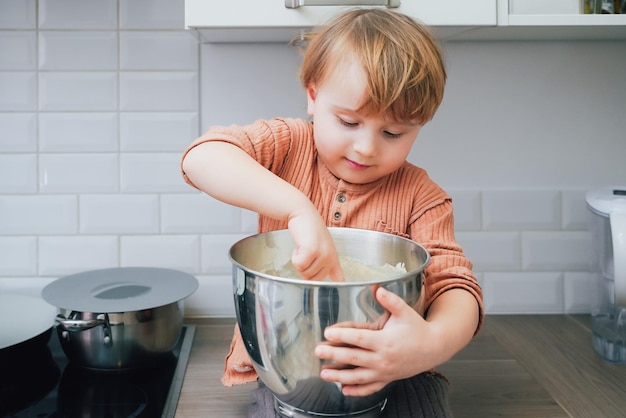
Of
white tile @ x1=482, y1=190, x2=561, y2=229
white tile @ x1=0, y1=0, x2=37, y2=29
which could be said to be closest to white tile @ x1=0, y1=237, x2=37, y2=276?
white tile @ x1=0, y1=0, x2=37, y2=29

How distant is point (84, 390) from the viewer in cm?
86

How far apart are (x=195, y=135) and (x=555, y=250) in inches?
30.6

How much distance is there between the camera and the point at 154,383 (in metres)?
0.88

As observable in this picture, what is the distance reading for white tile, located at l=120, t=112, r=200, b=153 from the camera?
3.63 feet

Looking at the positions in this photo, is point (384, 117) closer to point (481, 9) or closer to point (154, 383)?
point (481, 9)

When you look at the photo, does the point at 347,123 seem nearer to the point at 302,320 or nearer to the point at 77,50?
the point at 302,320

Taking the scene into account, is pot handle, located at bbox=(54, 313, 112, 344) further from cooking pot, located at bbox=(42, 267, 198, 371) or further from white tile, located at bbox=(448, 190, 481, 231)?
white tile, located at bbox=(448, 190, 481, 231)

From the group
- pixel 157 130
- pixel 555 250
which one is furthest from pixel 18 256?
pixel 555 250

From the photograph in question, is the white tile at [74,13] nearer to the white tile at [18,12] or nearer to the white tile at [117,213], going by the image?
the white tile at [18,12]

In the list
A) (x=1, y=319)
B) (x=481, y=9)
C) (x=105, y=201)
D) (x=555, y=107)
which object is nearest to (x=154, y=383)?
(x=1, y=319)

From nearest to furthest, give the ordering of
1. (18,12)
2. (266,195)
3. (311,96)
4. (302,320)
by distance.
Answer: (302,320)
(266,195)
(311,96)
(18,12)

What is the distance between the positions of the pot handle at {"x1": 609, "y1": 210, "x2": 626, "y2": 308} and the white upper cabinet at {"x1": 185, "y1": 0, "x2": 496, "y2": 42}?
0.37 meters

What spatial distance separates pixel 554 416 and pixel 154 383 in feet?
1.98

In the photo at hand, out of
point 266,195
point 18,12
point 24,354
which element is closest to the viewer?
point 266,195
